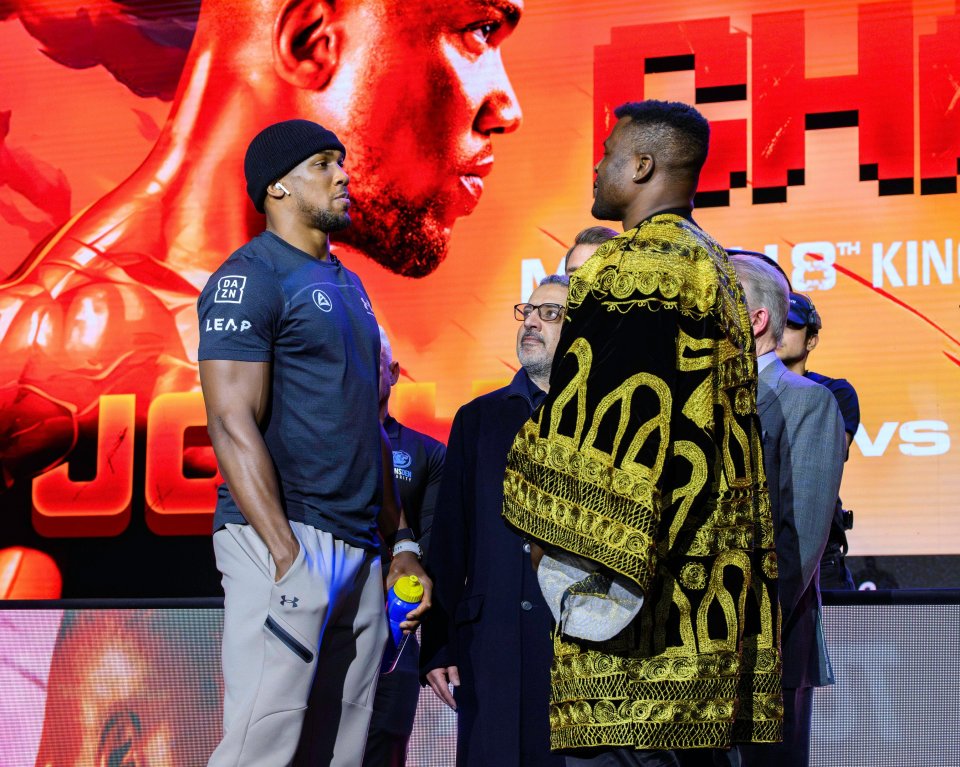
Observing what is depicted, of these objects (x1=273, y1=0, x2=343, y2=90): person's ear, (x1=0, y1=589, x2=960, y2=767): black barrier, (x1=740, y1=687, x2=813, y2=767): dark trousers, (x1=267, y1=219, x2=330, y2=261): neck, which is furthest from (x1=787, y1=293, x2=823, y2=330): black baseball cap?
(x1=273, y1=0, x2=343, y2=90): person's ear

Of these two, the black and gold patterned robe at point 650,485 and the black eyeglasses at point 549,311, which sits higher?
the black eyeglasses at point 549,311

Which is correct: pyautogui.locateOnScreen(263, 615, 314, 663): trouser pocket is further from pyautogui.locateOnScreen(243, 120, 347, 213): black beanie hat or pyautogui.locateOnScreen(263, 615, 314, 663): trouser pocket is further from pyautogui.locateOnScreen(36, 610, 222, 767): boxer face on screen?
pyautogui.locateOnScreen(36, 610, 222, 767): boxer face on screen

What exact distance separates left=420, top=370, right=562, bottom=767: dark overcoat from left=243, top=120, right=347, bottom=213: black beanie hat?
0.77 m

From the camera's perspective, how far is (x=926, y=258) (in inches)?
156

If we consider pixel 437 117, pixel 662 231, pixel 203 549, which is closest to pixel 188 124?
pixel 437 117

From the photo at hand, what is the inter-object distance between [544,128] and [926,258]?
1413 mm

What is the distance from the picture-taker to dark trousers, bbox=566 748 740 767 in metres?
1.67

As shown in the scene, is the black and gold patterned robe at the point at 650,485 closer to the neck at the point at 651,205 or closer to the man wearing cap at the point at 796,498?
the neck at the point at 651,205

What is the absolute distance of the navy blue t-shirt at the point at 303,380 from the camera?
2.03 metres

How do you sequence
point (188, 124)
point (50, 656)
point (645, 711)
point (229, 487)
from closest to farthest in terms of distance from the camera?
point (645, 711), point (229, 487), point (50, 656), point (188, 124)

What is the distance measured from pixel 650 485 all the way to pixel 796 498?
96cm

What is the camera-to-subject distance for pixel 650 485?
5.23ft

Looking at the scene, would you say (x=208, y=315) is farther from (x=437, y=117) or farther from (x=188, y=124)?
(x=188, y=124)

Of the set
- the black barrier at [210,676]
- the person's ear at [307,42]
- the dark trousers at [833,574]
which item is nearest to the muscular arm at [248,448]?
the black barrier at [210,676]
